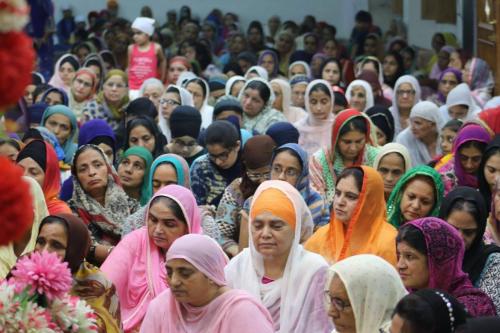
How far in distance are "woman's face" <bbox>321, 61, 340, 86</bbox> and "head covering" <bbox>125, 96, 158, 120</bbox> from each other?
3663 millimetres

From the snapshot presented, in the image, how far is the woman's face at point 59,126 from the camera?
9914mm

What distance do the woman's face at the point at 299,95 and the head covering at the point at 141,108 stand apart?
247 centimetres

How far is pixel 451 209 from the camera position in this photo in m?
6.53

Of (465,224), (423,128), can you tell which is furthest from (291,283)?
(423,128)

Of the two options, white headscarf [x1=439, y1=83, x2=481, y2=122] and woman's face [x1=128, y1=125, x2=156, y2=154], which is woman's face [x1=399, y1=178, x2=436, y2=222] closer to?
woman's face [x1=128, y1=125, x2=156, y2=154]

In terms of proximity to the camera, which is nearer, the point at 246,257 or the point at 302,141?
the point at 246,257

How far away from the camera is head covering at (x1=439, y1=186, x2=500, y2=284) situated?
6238mm

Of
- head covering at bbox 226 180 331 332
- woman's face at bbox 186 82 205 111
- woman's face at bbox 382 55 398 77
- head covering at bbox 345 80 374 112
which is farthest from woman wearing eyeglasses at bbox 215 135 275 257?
woman's face at bbox 382 55 398 77

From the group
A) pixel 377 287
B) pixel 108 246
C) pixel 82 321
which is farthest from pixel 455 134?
pixel 82 321

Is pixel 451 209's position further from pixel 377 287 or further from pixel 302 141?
pixel 302 141

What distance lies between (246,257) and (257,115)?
5.54 meters

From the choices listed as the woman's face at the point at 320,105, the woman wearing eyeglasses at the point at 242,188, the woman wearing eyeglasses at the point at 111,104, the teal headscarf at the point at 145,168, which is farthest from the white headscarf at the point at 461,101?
the teal headscarf at the point at 145,168

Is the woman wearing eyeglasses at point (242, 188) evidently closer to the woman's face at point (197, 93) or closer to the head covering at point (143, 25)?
the woman's face at point (197, 93)

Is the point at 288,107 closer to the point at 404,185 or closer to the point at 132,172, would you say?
the point at 132,172
